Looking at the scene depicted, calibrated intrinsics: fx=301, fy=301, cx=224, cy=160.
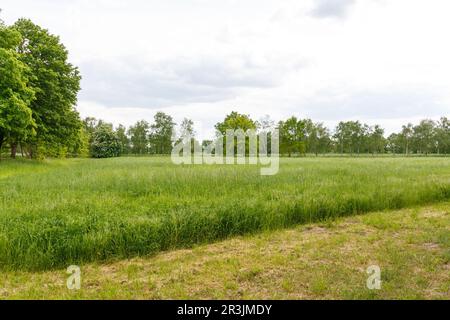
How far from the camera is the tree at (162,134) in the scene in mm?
89125

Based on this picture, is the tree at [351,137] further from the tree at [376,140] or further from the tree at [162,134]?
the tree at [162,134]

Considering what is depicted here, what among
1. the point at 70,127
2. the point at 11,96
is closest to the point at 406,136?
the point at 70,127

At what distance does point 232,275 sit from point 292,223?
13.3ft

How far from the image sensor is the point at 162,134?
90000 millimetres

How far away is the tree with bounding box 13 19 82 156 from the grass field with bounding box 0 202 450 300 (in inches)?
1097

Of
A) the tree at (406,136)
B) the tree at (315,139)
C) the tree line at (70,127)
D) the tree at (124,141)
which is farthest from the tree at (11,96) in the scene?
the tree at (406,136)

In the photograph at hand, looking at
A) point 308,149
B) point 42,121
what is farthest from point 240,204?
point 308,149

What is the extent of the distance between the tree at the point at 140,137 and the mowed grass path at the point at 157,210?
85.5m

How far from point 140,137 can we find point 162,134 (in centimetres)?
1057

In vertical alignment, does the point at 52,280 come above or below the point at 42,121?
below

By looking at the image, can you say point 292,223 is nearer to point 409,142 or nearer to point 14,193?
point 14,193

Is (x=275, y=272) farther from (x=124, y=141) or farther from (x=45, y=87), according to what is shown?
(x=124, y=141)

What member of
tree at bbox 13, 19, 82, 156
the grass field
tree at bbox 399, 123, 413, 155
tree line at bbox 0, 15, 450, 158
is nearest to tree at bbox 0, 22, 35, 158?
tree line at bbox 0, 15, 450, 158
